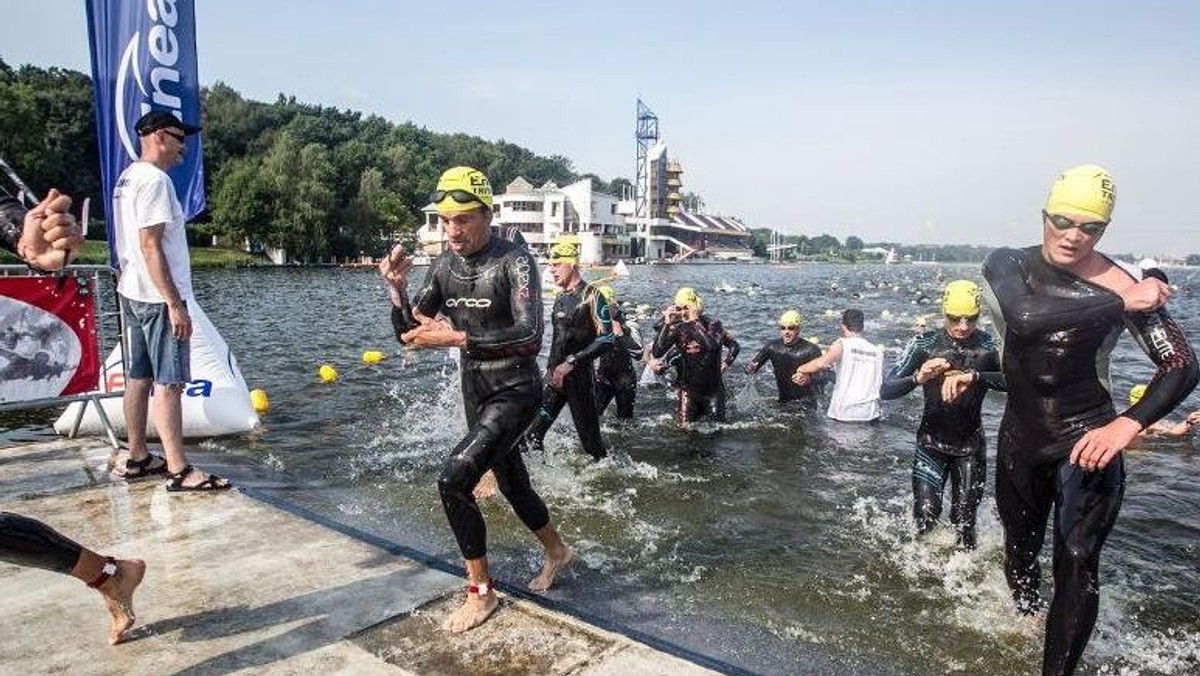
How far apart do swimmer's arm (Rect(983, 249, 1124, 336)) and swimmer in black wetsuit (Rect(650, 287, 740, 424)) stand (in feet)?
20.9

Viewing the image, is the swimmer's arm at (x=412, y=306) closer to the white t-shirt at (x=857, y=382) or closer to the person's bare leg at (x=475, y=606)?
the person's bare leg at (x=475, y=606)

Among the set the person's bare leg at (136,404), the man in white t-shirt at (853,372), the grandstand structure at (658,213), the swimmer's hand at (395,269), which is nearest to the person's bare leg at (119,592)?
the swimmer's hand at (395,269)

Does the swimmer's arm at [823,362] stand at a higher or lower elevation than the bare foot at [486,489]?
higher

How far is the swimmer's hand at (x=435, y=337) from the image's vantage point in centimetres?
388

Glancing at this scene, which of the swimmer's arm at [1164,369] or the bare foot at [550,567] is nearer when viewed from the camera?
the swimmer's arm at [1164,369]

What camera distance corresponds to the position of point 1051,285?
A: 379cm

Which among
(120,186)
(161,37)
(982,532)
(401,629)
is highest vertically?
(161,37)

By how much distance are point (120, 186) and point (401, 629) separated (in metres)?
3.70

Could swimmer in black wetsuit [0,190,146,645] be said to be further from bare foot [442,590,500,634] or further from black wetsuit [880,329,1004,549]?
black wetsuit [880,329,1004,549]

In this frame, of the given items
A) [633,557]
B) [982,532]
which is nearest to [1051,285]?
[633,557]

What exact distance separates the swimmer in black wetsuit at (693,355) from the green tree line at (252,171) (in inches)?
2346

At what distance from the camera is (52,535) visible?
10.3 feet

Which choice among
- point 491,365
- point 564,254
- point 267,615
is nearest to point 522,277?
point 491,365

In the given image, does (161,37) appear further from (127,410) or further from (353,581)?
(353,581)
